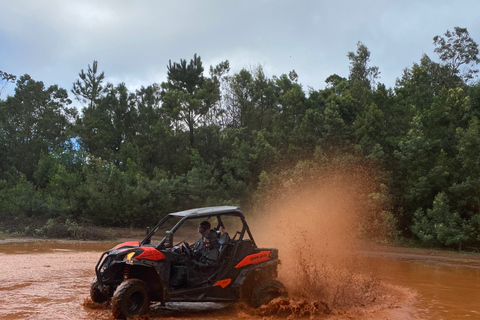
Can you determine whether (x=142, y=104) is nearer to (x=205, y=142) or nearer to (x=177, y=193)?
(x=205, y=142)

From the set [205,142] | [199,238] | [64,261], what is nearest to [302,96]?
[205,142]

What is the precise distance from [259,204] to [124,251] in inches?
838

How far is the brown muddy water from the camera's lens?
7.70 m

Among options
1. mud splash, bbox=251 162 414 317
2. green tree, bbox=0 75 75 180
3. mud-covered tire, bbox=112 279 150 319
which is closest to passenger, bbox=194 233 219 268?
mud-covered tire, bbox=112 279 150 319

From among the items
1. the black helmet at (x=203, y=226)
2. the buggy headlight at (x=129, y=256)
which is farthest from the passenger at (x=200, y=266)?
the buggy headlight at (x=129, y=256)

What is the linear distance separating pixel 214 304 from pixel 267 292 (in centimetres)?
131

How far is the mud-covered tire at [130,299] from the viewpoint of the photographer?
260 inches

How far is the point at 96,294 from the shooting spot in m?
7.65

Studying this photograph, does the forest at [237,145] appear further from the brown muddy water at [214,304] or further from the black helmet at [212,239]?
the black helmet at [212,239]

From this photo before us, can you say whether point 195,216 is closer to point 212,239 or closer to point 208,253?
point 212,239

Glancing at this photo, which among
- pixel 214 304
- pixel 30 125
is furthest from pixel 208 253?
pixel 30 125

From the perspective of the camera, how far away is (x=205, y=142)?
3931 centimetres

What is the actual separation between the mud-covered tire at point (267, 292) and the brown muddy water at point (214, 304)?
0.69 ft

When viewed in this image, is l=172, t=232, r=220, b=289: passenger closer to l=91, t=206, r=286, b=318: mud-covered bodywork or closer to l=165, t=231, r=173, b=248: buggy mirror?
l=91, t=206, r=286, b=318: mud-covered bodywork
